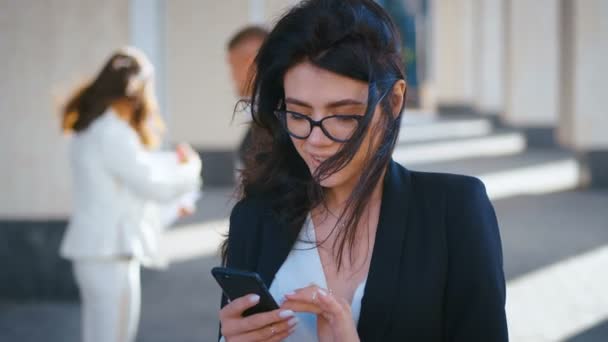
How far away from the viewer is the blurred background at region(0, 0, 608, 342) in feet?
22.0

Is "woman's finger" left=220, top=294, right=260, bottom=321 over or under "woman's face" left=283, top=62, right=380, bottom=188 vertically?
under

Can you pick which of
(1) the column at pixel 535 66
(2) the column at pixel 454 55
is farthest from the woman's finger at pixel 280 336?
(2) the column at pixel 454 55

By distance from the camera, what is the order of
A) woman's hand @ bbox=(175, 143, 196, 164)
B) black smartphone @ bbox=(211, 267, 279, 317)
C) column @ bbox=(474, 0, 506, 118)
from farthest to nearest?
column @ bbox=(474, 0, 506, 118) → woman's hand @ bbox=(175, 143, 196, 164) → black smartphone @ bbox=(211, 267, 279, 317)

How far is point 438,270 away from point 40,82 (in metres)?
5.38

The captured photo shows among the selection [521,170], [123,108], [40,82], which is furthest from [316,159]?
[521,170]

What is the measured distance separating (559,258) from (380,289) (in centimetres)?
647

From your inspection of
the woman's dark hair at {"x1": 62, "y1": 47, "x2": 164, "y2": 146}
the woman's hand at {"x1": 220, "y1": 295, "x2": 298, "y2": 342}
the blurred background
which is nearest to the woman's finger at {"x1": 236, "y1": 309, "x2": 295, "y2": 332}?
the woman's hand at {"x1": 220, "y1": 295, "x2": 298, "y2": 342}

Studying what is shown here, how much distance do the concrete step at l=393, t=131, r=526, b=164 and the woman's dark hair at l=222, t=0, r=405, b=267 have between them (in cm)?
1444

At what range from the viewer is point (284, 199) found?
2.23 metres

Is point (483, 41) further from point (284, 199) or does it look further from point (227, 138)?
point (284, 199)

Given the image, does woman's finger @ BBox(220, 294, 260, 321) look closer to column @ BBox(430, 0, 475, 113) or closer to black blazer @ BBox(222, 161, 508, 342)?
black blazer @ BBox(222, 161, 508, 342)

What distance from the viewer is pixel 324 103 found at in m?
1.98

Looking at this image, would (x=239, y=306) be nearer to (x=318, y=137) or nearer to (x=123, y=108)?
(x=318, y=137)

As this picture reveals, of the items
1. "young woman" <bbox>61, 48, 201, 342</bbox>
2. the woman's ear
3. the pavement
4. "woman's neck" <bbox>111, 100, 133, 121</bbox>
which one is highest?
the woman's ear
